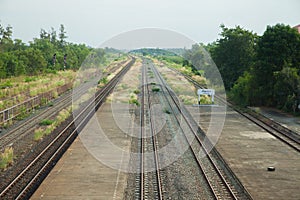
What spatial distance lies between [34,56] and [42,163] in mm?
35092

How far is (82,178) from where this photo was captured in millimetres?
11109

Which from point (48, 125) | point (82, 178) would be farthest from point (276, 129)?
point (48, 125)

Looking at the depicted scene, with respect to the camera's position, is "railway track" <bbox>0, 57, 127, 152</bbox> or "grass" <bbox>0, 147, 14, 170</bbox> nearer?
"grass" <bbox>0, 147, 14, 170</bbox>

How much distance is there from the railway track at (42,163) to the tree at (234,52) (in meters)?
15.0

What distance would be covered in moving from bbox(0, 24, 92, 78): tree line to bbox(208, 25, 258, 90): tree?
2136 cm

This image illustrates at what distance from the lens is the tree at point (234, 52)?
99.6 ft

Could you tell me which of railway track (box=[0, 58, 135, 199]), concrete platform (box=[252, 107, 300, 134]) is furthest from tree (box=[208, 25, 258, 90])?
railway track (box=[0, 58, 135, 199])

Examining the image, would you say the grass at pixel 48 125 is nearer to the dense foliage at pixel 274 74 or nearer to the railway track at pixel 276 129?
the railway track at pixel 276 129

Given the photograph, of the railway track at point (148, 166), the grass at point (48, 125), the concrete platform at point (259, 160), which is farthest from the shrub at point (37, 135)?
the concrete platform at point (259, 160)

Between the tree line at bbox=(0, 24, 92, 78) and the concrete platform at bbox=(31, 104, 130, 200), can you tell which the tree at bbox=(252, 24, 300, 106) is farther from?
the tree line at bbox=(0, 24, 92, 78)

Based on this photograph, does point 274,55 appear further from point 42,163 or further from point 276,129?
point 42,163

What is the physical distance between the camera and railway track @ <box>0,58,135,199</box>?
33.1ft

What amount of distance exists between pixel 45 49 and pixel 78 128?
42.7 meters

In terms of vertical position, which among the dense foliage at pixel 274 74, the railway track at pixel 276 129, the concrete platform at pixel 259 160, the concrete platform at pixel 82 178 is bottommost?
the concrete platform at pixel 82 178
